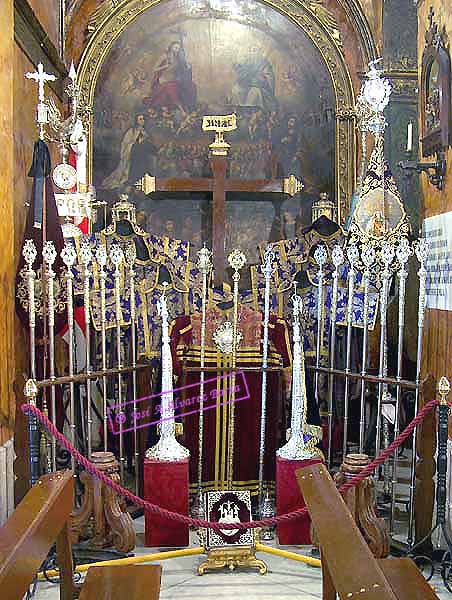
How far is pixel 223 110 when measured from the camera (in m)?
7.54

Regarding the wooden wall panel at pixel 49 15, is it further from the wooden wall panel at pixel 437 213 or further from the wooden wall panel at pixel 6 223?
the wooden wall panel at pixel 437 213

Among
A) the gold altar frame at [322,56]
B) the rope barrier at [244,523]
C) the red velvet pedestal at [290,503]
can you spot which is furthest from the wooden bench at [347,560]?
the gold altar frame at [322,56]

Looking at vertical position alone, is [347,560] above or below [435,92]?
below

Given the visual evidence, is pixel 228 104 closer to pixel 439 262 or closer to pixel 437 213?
pixel 437 213

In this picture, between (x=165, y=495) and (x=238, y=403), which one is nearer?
(x=165, y=495)

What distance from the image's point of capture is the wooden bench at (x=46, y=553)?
245 centimetres

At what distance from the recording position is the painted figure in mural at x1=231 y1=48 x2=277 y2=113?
7.55m

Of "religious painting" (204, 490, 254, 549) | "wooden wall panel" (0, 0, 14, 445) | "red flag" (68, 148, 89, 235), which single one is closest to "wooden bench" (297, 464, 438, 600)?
"religious painting" (204, 490, 254, 549)

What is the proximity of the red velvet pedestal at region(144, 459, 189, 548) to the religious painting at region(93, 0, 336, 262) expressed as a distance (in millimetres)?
3042

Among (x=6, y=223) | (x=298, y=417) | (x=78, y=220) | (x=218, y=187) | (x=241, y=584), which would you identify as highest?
(x=218, y=187)

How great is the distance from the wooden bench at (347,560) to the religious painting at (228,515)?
1136 mm

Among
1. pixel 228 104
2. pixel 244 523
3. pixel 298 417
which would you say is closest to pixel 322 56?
pixel 228 104

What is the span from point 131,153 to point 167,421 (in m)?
3.26

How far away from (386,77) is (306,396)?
11.3 feet
